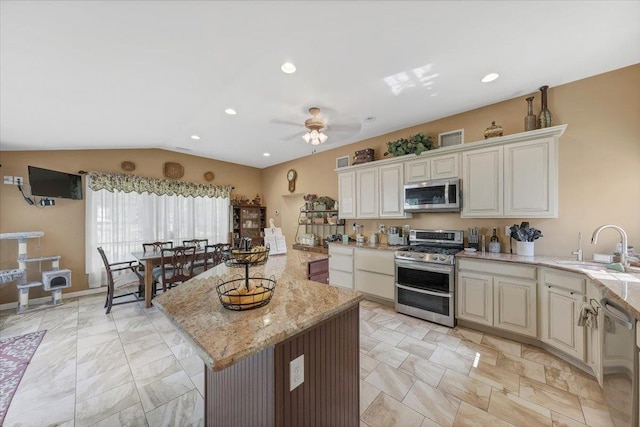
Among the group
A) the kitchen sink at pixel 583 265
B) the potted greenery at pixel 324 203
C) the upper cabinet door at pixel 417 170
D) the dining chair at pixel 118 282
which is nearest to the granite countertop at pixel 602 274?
the kitchen sink at pixel 583 265

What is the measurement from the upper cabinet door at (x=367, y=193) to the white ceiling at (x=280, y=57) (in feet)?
3.32

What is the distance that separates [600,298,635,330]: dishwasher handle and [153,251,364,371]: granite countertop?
4.89 feet

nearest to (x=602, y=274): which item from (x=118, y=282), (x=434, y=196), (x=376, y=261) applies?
(x=434, y=196)

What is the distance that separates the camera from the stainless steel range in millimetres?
2922

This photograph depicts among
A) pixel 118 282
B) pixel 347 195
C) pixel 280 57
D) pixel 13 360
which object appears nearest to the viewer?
pixel 280 57

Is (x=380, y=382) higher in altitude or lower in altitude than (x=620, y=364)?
lower

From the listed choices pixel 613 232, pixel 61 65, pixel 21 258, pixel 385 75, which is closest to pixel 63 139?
pixel 21 258

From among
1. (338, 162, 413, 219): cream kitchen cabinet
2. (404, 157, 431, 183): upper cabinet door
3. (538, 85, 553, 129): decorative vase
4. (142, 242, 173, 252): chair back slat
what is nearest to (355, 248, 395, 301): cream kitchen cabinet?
(338, 162, 413, 219): cream kitchen cabinet

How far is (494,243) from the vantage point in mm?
2992

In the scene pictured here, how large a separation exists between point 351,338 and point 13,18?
2655 millimetres

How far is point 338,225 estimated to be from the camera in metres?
4.75

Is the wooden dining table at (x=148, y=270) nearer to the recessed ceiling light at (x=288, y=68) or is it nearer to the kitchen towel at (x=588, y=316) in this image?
the recessed ceiling light at (x=288, y=68)

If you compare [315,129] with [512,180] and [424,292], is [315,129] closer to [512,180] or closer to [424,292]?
[512,180]

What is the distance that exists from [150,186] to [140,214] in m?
0.58
